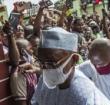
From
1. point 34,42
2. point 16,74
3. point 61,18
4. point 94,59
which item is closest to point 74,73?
point 94,59

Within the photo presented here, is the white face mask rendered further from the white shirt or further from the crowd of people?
the white shirt

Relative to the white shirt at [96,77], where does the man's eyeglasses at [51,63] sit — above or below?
Result: above

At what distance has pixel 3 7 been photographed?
7.36 metres

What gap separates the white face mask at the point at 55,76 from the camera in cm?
279

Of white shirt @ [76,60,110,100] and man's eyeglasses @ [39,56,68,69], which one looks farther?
white shirt @ [76,60,110,100]

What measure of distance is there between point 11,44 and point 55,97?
1.84 meters

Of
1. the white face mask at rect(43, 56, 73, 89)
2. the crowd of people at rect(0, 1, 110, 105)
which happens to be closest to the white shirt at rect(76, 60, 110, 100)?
the crowd of people at rect(0, 1, 110, 105)

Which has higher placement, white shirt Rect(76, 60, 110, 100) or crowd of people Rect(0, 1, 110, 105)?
crowd of people Rect(0, 1, 110, 105)

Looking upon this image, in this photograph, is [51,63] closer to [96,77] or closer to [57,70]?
[57,70]

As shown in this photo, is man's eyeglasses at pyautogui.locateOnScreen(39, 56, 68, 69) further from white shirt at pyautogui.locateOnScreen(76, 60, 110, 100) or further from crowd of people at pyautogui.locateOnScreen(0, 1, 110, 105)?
white shirt at pyautogui.locateOnScreen(76, 60, 110, 100)

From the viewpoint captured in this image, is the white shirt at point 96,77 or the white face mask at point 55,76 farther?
the white shirt at point 96,77

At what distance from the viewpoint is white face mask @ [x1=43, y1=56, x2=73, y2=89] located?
279cm

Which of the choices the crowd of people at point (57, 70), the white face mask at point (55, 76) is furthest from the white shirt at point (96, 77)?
the white face mask at point (55, 76)

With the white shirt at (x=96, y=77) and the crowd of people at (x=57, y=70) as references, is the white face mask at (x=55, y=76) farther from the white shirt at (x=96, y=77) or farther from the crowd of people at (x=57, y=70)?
the white shirt at (x=96, y=77)
